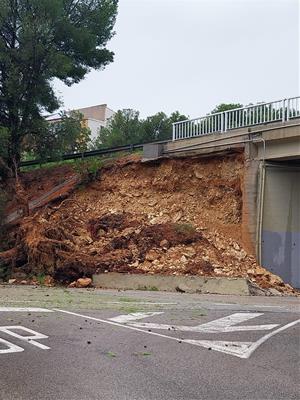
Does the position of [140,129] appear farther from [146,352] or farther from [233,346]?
[146,352]

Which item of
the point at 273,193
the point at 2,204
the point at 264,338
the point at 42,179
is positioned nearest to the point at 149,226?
the point at 273,193

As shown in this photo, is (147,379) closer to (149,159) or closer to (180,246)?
(180,246)

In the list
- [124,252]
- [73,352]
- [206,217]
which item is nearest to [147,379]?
[73,352]

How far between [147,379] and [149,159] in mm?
21986

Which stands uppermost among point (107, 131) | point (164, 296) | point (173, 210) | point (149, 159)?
point (107, 131)

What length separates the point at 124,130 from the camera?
144ft

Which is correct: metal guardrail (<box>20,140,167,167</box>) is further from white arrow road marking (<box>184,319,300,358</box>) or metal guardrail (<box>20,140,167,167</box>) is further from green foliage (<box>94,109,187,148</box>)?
white arrow road marking (<box>184,319,300,358</box>)

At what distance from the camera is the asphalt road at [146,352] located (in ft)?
20.1

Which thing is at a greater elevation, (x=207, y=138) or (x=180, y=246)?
(x=207, y=138)

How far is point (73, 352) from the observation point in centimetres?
795

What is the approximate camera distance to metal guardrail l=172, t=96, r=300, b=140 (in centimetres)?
2228

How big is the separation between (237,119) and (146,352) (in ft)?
59.0

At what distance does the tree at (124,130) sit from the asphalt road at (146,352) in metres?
29.5

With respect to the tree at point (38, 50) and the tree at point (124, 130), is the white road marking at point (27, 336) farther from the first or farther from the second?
the tree at point (124, 130)
